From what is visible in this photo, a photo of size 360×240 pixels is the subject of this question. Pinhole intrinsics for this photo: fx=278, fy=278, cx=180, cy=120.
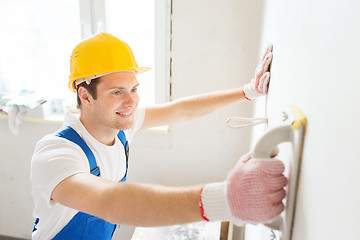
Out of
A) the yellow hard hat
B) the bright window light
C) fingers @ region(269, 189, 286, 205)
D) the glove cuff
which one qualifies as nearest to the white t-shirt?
the yellow hard hat

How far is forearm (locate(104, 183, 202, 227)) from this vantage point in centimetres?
55

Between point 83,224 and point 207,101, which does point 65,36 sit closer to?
point 207,101

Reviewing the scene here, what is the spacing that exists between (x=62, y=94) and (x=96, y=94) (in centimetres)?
115

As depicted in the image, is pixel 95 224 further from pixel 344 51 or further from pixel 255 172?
pixel 344 51

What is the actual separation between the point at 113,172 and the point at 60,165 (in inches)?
17.7

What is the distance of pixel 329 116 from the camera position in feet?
1.17

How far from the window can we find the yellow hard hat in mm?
599

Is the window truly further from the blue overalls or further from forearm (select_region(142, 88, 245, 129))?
the blue overalls

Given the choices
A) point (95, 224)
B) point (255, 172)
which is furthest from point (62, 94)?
point (255, 172)

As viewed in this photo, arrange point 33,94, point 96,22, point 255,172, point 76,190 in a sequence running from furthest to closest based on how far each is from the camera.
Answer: point 33,94 < point 96,22 < point 76,190 < point 255,172

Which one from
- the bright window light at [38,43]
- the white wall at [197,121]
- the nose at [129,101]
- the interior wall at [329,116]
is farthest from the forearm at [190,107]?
the bright window light at [38,43]

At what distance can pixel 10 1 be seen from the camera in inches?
75.4

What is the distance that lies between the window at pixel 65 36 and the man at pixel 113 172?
0.53m

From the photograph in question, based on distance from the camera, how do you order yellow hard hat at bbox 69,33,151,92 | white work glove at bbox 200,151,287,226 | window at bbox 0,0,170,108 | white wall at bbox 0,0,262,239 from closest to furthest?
white work glove at bbox 200,151,287,226 → yellow hard hat at bbox 69,33,151,92 → white wall at bbox 0,0,262,239 → window at bbox 0,0,170,108
